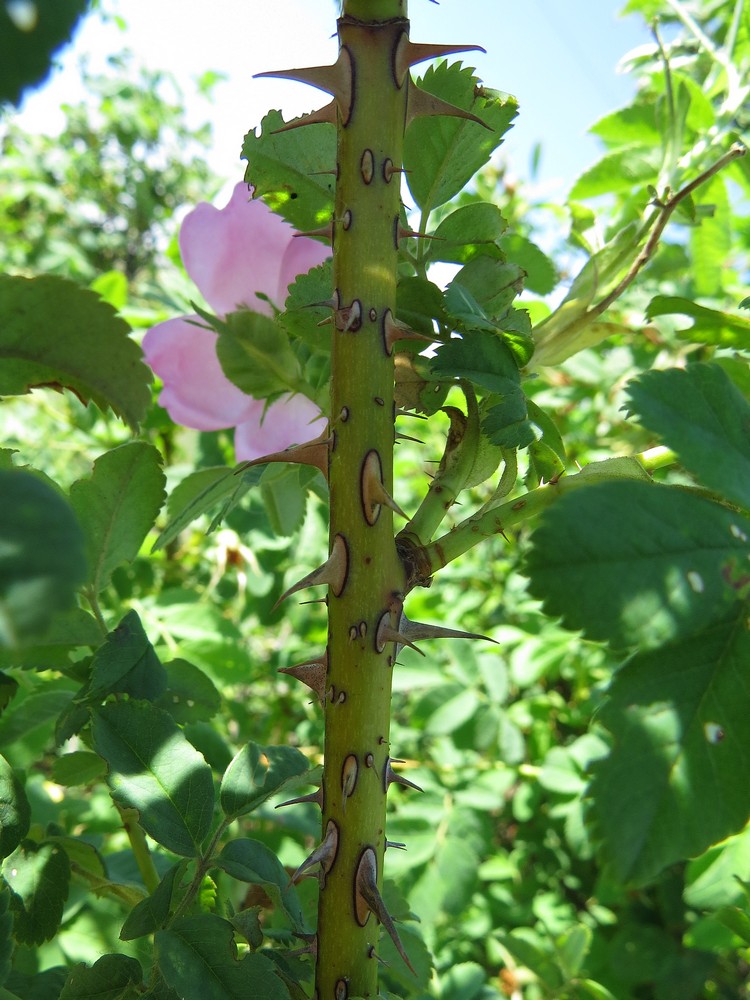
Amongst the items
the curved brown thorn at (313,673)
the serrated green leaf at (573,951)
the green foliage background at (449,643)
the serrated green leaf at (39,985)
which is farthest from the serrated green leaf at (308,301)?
the serrated green leaf at (573,951)

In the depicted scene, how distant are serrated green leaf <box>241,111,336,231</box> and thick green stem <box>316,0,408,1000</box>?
0.12 m

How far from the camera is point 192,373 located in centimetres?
69

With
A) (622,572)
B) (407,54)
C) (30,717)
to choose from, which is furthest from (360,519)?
(30,717)

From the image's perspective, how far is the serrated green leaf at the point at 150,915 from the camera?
17.4 inches

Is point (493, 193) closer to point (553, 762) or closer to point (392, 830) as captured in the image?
point (553, 762)

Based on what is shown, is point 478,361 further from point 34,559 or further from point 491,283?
point 34,559

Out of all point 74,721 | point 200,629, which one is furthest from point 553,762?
point 74,721

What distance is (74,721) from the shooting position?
518 mm

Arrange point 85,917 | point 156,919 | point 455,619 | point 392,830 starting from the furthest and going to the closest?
point 455,619
point 392,830
point 85,917
point 156,919

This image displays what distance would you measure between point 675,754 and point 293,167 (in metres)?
0.42

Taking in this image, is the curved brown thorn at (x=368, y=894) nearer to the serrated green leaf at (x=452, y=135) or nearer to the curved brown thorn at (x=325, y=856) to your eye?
the curved brown thorn at (x=325, y=856)

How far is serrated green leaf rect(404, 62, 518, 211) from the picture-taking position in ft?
1.77

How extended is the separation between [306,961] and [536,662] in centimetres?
94

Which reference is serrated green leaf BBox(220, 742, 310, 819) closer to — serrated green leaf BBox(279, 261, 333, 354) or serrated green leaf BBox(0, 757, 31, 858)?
serrated green leaf BBox(0, 757, 31, 858)
